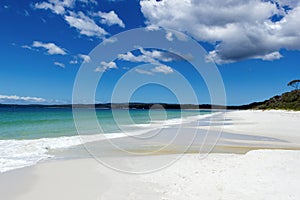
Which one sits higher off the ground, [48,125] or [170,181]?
[170,181]

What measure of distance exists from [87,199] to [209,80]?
10169 millimetres

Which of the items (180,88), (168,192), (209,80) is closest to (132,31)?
(209,80)

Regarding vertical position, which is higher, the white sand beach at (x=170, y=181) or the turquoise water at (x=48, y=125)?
the white sand beach at (x=170, y=181)

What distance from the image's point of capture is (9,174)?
6.89 meters

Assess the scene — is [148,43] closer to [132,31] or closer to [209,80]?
[132,31]

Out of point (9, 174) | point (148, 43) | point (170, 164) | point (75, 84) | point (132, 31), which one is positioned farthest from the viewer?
point (148, 43)

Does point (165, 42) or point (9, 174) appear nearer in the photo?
point (9, 174)

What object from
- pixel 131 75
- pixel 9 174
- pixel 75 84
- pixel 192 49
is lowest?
pixel 9 174

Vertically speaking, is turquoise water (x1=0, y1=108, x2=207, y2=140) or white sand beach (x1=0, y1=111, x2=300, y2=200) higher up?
white sand beach (x1=0, y1=111, x2=300, y2=200)

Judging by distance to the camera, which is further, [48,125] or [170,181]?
[48,125]

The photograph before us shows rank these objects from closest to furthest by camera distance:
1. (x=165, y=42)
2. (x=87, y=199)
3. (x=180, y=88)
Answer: (x=87, y=199) < (x=165, y=42) < (x=180, y=88)

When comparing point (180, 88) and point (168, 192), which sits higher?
point (180, 88)

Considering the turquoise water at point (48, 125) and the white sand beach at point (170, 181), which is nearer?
the white sand beach at point (170, 181)

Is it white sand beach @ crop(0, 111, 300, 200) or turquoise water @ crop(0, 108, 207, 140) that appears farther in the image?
turquoise water @ crop(0, 108, 207, 140)
